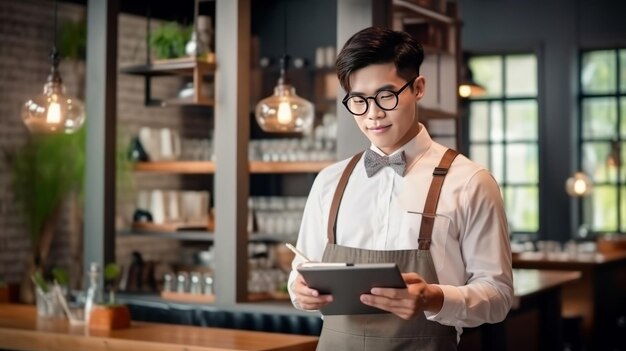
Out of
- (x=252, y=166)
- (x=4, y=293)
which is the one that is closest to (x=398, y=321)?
(x=252, y=166)

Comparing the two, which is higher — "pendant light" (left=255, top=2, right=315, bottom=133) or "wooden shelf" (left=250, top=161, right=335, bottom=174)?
"pendant light" (left=255, top=2, right=315, bottom=133)

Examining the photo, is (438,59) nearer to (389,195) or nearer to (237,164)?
(237,164)

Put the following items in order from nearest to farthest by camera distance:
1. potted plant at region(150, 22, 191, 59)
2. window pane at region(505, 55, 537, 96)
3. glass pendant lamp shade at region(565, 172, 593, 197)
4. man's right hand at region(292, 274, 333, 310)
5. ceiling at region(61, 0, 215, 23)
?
man's right hand at region(292, 274, 333, 310)
potted plant at region(150, 22, 191, 59)
ceiling at region(61, 0, 215, 23)
glass pendant lamp shade at region(565, 172, 593, 197)
window pane at region(505, 55, 537, 96)

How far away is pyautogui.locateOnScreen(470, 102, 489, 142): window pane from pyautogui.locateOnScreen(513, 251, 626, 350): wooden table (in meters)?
2.99

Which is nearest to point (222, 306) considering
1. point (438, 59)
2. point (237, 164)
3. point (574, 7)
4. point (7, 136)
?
point (237, 164)

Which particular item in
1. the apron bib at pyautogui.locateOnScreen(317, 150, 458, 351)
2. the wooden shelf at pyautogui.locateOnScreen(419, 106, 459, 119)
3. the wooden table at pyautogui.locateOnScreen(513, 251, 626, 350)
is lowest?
the wooden table at pyautogui.locateOnScreen(513, 251, 626, 350)

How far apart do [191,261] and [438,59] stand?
2.64 metres

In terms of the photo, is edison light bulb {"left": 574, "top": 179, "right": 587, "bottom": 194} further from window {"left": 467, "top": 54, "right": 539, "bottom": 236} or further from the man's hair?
the man's hair

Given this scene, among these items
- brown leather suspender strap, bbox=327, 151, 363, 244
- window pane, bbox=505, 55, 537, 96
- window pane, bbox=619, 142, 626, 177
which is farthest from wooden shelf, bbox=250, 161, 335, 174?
window pane, bbox=619, 142, 626, 177

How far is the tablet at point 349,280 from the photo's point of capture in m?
2.52

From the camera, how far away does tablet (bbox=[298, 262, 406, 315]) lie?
8.25ft

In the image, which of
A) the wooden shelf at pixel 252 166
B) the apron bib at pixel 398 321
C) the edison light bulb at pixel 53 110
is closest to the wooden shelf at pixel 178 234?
the wooden shelf at pixel 252 166

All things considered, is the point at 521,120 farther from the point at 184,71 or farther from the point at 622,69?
the point at 184,71

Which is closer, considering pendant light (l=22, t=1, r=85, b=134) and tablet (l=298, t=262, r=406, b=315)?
tablet (l=298, t=262, r=406, b=315)
